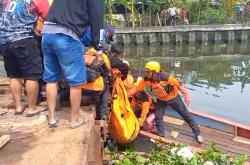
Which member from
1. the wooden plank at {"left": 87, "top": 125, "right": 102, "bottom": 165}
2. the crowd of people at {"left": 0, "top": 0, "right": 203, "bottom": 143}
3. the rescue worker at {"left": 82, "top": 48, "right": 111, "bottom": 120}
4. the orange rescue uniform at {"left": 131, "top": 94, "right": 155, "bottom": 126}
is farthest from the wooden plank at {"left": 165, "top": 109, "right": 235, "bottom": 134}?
the wooden plank at {"left": 87, "top": 125, "right": 102, "bottom": 165}

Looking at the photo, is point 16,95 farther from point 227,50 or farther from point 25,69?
point 227,50

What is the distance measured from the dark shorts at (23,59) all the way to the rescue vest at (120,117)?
1537mm

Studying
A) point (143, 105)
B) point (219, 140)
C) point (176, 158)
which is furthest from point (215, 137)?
point (176, 158)

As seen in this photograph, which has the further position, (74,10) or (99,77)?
(99,77)

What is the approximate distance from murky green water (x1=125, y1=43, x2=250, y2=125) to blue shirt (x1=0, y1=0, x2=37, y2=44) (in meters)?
7.22

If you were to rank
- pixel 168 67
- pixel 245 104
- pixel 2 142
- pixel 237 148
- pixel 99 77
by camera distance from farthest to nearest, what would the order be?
pixel 168 67, pixel 245 104, pixel 237 148, pixel 99 77, pixel 2 142

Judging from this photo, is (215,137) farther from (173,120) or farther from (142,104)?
(142,104)

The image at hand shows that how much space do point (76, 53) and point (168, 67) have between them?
15.1 meters

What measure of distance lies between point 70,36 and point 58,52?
197 millimetres

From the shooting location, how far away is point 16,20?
16.9ft

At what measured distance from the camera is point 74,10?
4539 millimetres

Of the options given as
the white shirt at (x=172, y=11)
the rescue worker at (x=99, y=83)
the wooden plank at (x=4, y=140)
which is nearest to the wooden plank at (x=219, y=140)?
the rescue worker at (x=99, y=83)

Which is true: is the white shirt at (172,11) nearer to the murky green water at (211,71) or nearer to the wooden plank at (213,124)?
the murky green water at (211,71)

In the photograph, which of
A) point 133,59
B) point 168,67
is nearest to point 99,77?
point 168,67
